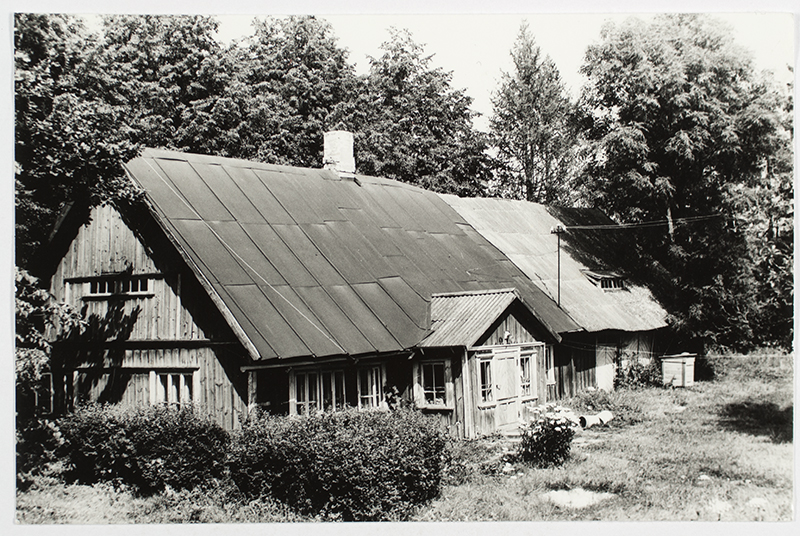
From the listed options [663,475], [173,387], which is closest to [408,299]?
[173,387]

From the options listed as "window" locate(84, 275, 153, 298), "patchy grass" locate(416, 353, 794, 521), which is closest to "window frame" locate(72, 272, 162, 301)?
"window" locate(84, 275, 153, 298)

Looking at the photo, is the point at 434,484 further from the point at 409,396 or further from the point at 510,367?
the point at 510,367

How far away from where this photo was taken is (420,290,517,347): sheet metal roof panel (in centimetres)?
1570

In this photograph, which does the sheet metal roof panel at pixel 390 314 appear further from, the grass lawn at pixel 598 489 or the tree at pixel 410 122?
the tree at pixel 410 122

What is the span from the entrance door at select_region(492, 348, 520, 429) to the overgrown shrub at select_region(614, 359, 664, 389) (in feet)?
23.5

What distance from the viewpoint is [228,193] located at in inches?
685

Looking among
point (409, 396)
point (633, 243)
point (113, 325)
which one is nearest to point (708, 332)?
point (633, 243)

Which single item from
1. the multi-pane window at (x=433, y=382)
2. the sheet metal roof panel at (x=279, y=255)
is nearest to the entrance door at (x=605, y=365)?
the multi-pane window at (x=433, y=382)

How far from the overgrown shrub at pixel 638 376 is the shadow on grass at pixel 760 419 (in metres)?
4.22

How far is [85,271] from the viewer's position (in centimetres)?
1623

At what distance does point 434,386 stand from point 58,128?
8820 millimetres

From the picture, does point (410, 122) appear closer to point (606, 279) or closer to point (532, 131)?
point (532, 131)

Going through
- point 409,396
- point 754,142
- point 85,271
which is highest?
point 754,142

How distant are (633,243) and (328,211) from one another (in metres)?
12.8
